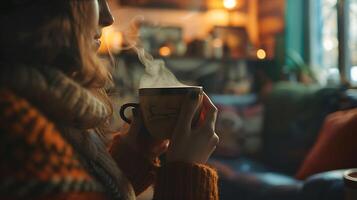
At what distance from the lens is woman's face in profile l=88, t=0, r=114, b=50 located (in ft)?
2.00

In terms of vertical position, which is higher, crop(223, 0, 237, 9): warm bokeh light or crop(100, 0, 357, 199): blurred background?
crop(223, 0, 237, 9): warm bokeh light

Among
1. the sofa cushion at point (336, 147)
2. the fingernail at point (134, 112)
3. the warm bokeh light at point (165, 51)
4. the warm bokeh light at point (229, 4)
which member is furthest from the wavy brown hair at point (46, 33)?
the warm bokeh light at point (229, 4)

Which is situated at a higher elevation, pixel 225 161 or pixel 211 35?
pixel 211 35

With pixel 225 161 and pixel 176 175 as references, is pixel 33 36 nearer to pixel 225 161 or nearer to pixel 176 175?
pixel 176 175

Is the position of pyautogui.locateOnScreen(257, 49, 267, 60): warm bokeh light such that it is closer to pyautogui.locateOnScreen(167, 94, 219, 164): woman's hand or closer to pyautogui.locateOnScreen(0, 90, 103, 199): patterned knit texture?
pyautogui.locateOnScreen(167, 94, 219, 164): woman's hand

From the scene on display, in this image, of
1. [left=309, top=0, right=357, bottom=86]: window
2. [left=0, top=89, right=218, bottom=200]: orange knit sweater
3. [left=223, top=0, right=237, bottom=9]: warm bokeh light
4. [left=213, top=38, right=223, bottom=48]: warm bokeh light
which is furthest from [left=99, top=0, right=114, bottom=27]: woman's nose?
[left=223, top=0, right=237, bottom=9]: warm bokeh light

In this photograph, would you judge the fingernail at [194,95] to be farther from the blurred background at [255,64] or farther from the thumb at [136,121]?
the blurred background at [255,64]

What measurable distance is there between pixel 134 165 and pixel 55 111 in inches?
14.0

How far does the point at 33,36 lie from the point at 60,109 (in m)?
0.09

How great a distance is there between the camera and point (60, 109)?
55cm

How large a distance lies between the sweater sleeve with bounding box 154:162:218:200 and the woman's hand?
0.01 meters

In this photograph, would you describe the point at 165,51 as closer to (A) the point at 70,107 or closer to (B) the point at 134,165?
(B) the point at 134,165

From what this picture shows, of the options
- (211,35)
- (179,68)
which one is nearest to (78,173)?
(179,68)

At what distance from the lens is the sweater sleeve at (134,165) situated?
87 centimetres
